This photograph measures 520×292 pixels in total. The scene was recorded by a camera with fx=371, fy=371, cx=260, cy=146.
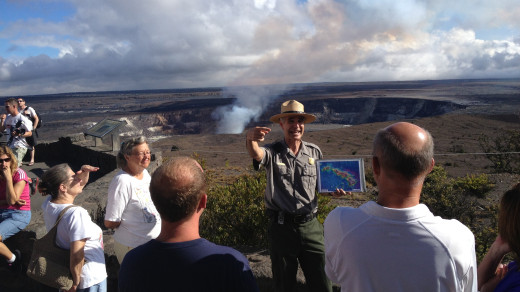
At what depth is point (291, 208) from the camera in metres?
2.80

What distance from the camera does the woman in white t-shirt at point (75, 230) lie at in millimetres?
2451

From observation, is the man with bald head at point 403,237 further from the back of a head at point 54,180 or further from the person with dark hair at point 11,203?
the person with dark hair at point 11,203

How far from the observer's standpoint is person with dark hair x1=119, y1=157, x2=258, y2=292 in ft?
4.94

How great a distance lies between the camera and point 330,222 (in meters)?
1.63

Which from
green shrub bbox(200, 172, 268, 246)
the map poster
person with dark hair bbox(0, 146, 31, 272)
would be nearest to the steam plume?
green shrub bbox(200, 172, 268, 246)

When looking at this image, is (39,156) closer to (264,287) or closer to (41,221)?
(41,221)

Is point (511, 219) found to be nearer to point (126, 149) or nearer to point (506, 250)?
point (506, 250)

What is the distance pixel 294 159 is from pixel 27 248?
2.83 m

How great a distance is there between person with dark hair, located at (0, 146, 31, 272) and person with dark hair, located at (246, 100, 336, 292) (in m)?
2.32

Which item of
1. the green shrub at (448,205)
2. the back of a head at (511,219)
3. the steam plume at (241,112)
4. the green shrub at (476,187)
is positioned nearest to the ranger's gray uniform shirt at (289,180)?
the back of a head at (511,219)

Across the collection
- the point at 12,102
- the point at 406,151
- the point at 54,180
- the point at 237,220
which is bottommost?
the point at 237,220

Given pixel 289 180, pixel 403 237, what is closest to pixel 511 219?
pixel 403 237

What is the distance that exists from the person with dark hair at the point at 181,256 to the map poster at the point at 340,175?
1.47 meters

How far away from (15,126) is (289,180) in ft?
21.5
